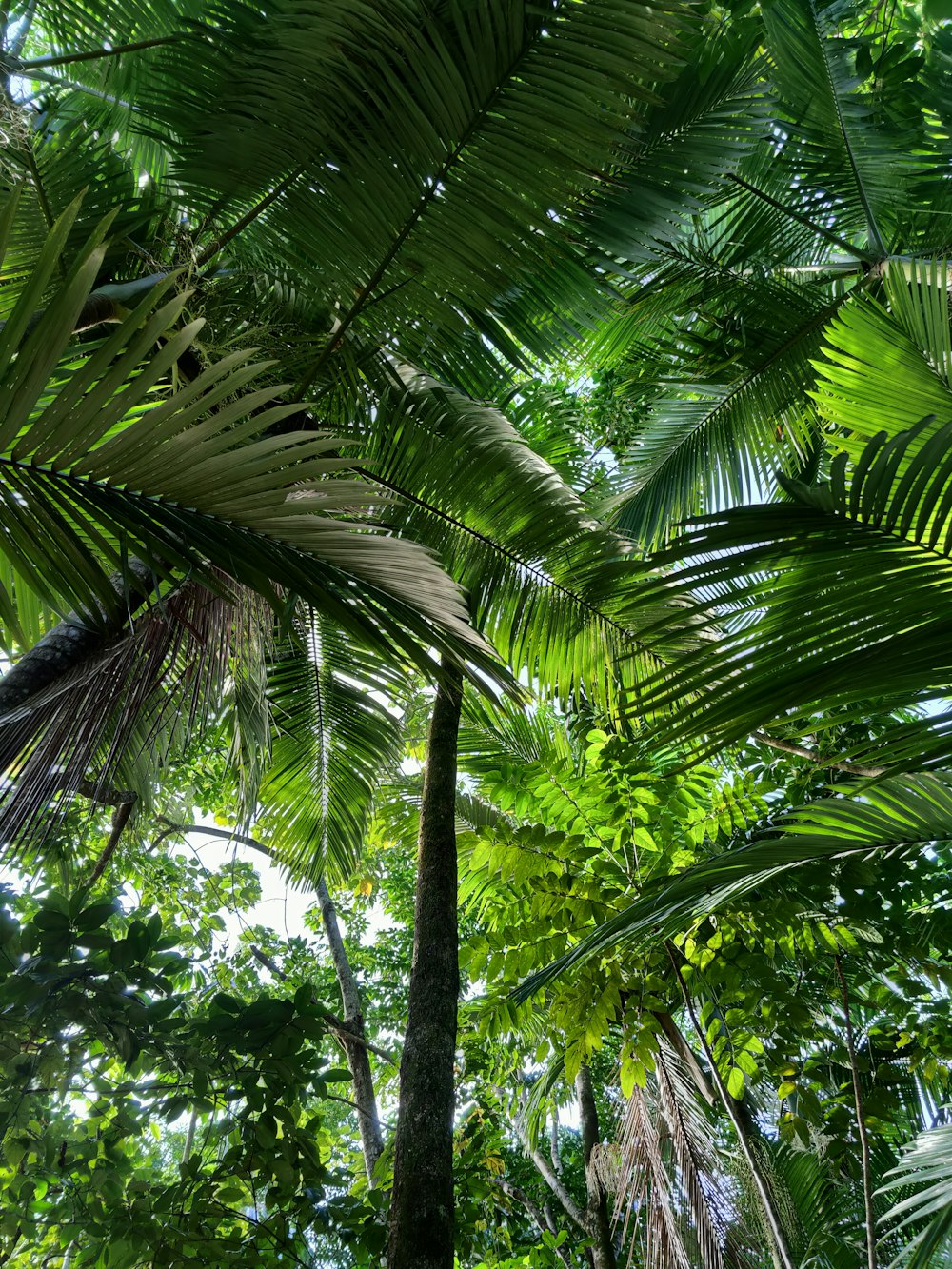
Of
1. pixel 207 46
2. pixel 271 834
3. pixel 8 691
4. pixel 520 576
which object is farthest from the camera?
pixel 271 834

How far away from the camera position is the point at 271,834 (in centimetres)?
Result: 454

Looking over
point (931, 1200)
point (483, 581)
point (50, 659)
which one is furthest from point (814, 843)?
point (483, 581)

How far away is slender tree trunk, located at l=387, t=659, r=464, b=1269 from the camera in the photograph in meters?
2.06

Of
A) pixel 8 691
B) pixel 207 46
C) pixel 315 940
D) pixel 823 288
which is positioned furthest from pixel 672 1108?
pixel 315 940

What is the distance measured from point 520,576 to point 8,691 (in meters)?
1.84

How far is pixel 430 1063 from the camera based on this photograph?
237 centimetres

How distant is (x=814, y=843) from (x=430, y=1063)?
4.25 feet

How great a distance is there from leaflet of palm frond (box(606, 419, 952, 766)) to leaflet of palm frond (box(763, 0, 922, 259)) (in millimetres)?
3124

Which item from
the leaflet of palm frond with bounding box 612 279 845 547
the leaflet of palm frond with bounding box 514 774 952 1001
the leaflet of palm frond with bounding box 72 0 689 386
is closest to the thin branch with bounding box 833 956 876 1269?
the leaflet of palm frond with bounding box 514 774 952 1001

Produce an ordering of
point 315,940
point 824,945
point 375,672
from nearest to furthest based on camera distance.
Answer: point 824,945
point 375,672
point 315,940

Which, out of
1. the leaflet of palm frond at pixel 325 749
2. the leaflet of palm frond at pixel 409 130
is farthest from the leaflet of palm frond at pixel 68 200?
the leaflet of palm frond at pixel 325 749

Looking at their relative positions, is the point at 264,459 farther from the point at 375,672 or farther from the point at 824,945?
the point at 375,672

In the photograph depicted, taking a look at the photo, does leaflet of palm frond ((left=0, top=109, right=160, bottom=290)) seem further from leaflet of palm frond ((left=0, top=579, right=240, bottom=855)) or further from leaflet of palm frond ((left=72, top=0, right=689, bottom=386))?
leaflet of palm frond ((left=0, top=579, right=240, bottom=855))

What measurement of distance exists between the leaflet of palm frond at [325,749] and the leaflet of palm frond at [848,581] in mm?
3271
